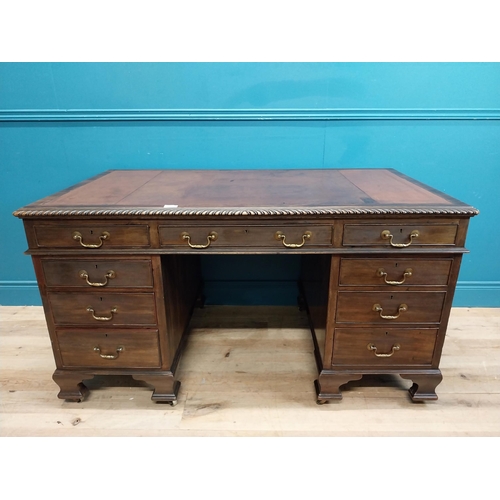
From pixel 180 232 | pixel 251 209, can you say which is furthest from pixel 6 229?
pixel 251 209

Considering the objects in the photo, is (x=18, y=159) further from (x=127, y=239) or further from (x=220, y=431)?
(x=220, y=431)

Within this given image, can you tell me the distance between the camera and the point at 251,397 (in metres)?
1.67

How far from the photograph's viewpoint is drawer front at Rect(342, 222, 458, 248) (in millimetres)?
1360

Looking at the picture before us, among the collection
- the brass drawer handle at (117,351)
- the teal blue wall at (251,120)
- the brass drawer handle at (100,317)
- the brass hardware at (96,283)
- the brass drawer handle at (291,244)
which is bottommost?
the brass drawer handle at (117,351)

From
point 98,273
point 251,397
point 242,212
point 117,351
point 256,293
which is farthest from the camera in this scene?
point 256,293

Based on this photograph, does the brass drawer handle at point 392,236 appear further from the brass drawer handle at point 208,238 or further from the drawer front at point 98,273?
the drawer front at point 98,273

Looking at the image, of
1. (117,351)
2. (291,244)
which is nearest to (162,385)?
(117,351)

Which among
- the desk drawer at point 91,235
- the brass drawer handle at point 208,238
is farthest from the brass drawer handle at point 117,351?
the brass drawer handle at point 208,238

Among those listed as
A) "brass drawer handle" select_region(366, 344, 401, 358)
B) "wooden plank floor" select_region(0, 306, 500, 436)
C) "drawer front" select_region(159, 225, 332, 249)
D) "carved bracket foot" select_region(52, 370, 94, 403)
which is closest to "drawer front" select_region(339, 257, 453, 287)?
"drawer front" select_region(159, 225, 332, 249)

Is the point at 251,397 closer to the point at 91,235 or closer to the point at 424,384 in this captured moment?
the point at 424,384

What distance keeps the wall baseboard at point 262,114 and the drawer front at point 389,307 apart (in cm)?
104

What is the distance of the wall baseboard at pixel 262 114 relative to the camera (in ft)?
6.46

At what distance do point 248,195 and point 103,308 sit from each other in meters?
0.76

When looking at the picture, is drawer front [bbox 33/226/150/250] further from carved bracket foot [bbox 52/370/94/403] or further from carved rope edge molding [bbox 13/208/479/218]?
carved bracket foot [bbox 52/370/94/403]
